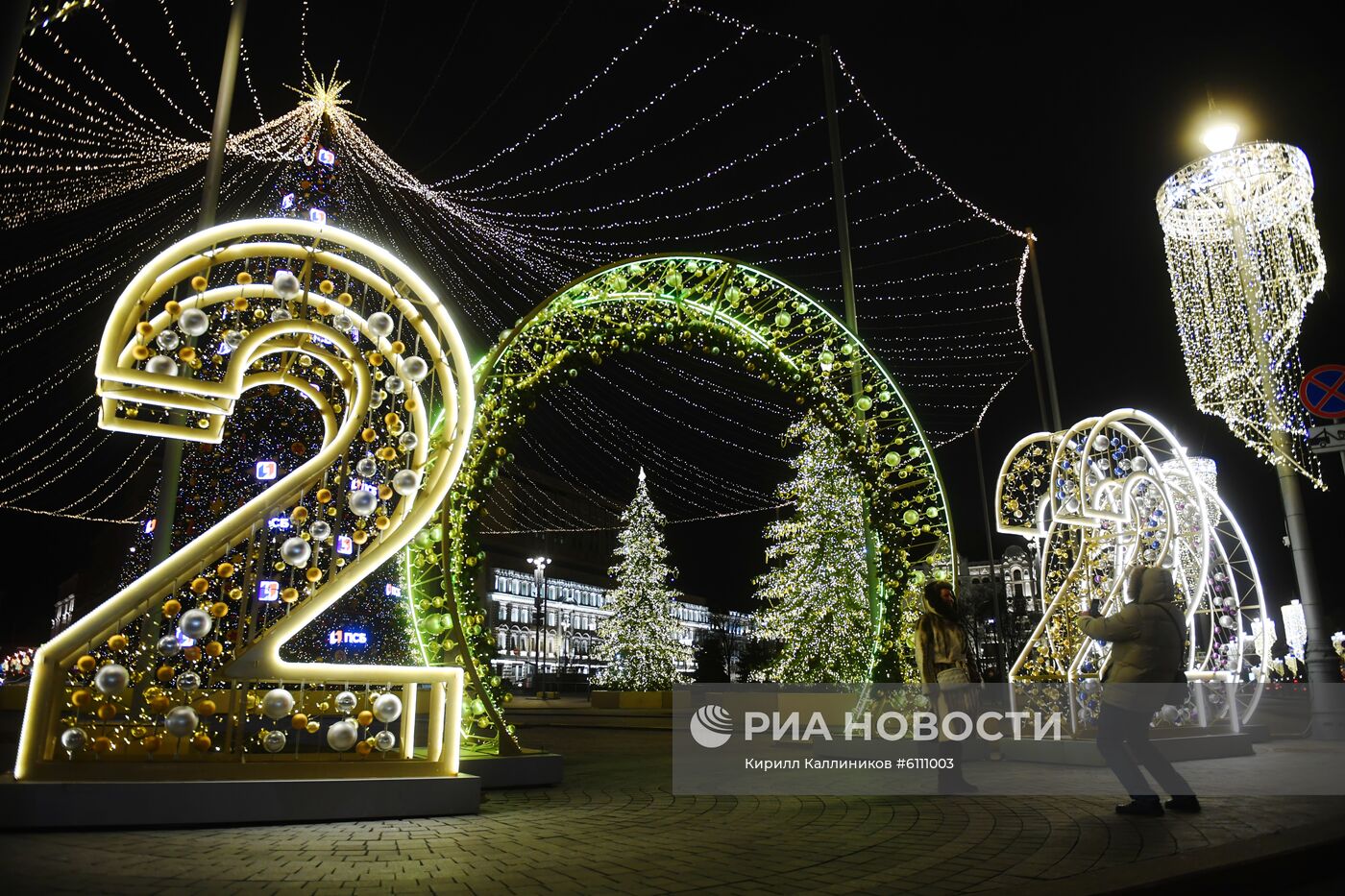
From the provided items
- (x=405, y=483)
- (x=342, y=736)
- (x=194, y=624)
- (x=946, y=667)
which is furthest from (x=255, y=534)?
(x=946, y=667)

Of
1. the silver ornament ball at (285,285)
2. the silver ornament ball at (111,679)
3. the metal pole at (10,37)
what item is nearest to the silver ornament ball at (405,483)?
the silver ornament ball at (285,285)

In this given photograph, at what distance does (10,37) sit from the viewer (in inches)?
162

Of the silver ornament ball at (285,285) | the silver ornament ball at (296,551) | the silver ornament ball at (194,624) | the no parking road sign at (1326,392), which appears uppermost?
the silver ornament ball at (285,285)

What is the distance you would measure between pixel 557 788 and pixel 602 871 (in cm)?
360

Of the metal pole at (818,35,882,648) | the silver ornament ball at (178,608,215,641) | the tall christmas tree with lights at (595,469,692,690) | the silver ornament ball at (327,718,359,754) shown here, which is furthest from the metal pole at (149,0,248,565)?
the tall christmas tree with lights at (595,469,692,690)

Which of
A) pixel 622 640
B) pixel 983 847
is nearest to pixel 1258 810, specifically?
pixel 983 847

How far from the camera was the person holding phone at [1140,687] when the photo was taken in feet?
19.4

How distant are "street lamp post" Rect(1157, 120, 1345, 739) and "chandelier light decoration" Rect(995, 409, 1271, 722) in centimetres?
334

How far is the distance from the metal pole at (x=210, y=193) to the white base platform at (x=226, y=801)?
5111mm

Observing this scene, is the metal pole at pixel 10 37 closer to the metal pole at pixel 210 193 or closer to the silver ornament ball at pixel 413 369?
the silver ornament ball at pixel 413 369

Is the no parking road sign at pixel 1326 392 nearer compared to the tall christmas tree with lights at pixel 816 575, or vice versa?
the no parking road sign at pixel 1326 392

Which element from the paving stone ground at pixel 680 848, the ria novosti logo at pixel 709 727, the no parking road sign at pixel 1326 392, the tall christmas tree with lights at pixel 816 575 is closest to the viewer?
the paving stone ground at pixel 680 848

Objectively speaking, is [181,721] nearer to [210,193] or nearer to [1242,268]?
[210,193]

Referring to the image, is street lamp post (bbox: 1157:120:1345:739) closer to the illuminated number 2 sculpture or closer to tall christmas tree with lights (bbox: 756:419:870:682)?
tall christmas tree with lights (bbox: 756:419:870:682)
